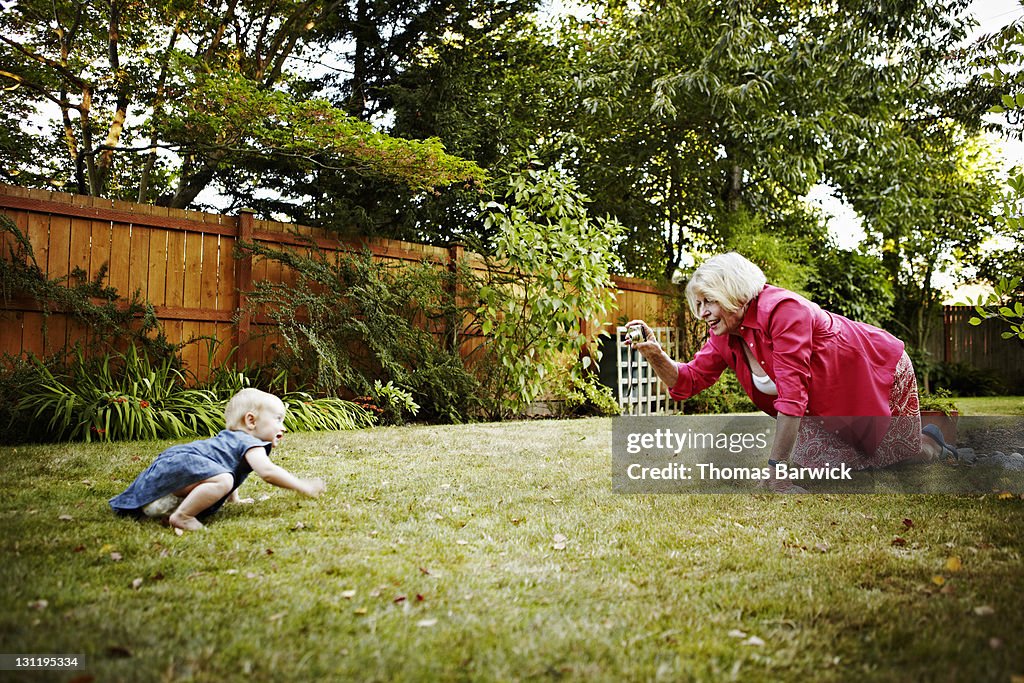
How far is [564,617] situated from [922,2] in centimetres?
1075

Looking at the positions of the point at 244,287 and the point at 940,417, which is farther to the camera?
the point at 244,287

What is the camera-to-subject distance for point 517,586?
6.41 feet

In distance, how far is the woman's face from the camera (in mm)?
3324

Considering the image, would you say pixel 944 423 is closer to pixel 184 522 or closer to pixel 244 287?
pixel 184 522

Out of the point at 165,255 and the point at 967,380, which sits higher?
the point at 165,255

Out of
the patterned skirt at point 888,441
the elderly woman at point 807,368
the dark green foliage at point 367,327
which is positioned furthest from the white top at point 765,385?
the dark green foliage at point 367,327

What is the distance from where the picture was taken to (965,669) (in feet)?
4.61

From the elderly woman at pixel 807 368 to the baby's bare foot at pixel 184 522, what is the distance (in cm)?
213

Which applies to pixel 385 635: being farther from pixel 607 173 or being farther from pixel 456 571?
pixel 607 173

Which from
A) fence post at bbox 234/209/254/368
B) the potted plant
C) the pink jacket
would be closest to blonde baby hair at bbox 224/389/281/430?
the pink jacket

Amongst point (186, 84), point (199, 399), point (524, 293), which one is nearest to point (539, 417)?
point (524, 293)

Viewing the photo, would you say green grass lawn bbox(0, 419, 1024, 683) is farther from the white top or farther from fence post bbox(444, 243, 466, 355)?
fence post bbox(444, 243, 466, 355)

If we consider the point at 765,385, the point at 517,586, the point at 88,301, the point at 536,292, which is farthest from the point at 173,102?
the point at 517,586

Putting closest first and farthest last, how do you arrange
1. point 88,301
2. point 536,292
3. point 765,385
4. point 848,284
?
point 765,385 → point 88,301 → point 536,292 → point 848,284
